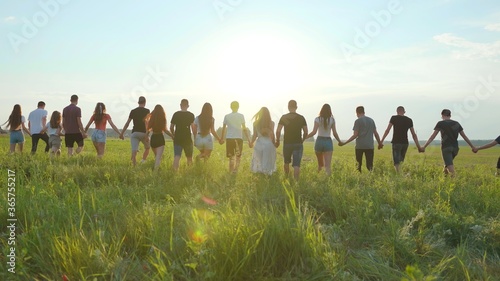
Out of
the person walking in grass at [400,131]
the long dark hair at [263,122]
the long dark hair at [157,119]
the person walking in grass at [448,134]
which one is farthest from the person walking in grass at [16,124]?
the person walking in grass at [448,134]

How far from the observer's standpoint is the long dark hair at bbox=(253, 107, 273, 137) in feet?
36.4

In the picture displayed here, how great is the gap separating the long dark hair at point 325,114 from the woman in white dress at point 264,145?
1.65 meters

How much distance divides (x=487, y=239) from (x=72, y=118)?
1282 centimetres

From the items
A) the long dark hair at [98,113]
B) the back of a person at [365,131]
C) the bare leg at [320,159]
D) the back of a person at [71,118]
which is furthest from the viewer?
the back of a person at [71,118]

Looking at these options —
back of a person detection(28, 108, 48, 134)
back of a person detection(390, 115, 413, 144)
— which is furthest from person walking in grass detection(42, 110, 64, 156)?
back of a person detection(390, 115, 413, 144)

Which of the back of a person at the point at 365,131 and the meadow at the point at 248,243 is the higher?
the back of a person at the point at 365,131

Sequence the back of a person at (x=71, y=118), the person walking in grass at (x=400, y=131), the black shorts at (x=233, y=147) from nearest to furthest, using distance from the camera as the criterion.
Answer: the black shorts at (x=233, y=147) < the person walking in grass at (x=400, y=131) < the back of a person at (x=71, y=118)

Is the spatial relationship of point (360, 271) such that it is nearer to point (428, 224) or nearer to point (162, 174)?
point (428, 224)

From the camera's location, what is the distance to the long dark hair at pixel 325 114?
12062 millimetres

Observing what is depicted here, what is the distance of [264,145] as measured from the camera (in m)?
11.1

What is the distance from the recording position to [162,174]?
10672 mm

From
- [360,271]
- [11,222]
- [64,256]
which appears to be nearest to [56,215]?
[11,222]

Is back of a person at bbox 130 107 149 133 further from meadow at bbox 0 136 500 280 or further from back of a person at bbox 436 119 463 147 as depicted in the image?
back of a person at bbox 436 119 463 147

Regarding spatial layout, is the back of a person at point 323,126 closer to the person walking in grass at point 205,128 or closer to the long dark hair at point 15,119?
the person walking in grass at point 205,128
